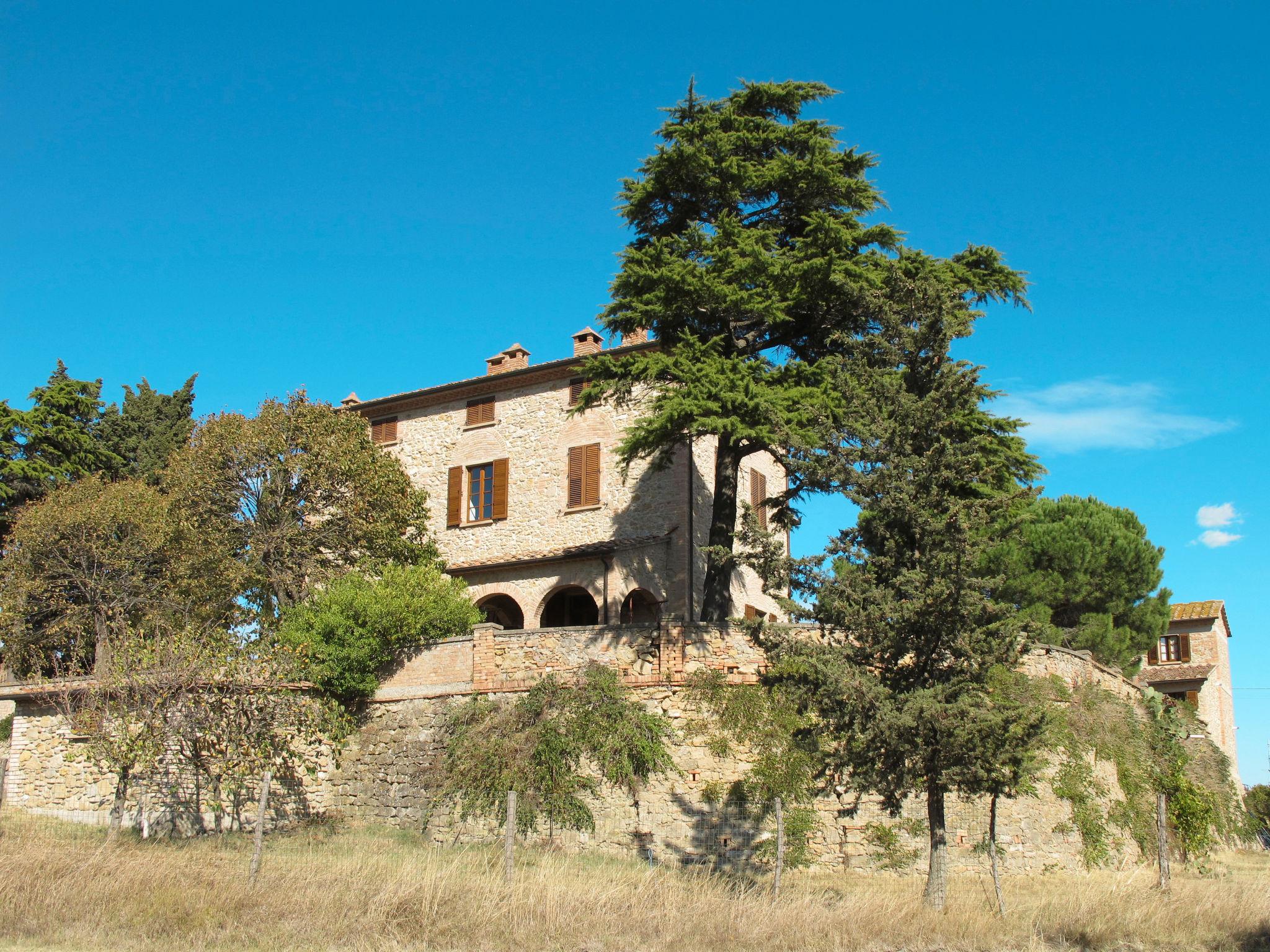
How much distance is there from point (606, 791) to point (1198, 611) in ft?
100

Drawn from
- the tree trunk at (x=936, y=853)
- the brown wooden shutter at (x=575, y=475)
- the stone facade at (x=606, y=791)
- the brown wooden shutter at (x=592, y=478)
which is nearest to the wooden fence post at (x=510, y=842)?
the tree trunk at (x=936, y=853)

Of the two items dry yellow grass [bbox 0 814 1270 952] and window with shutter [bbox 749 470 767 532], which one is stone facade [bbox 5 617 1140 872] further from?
window with shutter [bbox 749 470 767 532]

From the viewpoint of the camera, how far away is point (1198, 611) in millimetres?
40000

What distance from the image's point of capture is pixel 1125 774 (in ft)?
62.1

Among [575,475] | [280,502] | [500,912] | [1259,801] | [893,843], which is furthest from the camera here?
[1259,801]

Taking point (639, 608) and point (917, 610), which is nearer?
point (917, 610)

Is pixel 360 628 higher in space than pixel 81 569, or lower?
lower

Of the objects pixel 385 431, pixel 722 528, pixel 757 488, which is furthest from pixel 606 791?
pixel 385 431

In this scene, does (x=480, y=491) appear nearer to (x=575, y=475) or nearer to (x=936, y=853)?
(x=575, y=475)

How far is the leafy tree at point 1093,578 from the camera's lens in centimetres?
2695

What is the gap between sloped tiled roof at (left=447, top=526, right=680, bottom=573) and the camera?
24547 millimetres

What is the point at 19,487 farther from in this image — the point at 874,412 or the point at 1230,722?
the point at 1230,722

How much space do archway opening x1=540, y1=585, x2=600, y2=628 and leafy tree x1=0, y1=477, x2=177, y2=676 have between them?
872 centimetres

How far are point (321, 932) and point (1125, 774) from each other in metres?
14.2
